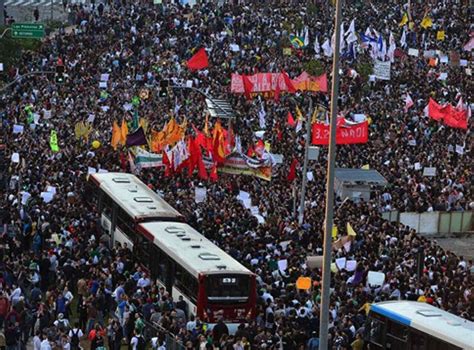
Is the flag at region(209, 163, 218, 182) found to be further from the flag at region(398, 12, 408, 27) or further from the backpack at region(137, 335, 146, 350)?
the flag at region(398, 12, 408, 27)

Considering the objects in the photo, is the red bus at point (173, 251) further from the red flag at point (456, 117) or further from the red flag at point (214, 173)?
the red flag at point (456, 117)

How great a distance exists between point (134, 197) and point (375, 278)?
9035mm

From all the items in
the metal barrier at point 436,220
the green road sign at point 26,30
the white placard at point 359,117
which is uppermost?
the green road sign at point 26,30

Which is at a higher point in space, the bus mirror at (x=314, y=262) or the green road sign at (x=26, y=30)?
the green road sign at (x=26, y=30)

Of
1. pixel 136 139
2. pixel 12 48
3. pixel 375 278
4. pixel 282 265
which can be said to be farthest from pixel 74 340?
pixel 12 48

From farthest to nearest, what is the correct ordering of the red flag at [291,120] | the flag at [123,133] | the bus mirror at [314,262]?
1. the red flag at [291,120]
2. the flag at [123,133]
3. the bus mirror at [314,262]

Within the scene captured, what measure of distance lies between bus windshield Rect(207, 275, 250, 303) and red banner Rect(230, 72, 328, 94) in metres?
20.8

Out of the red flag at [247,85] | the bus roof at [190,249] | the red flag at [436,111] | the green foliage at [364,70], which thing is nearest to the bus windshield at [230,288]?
the bus roof at [190,249]

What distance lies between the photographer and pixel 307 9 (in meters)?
69.6

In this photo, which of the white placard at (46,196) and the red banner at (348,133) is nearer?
the white placard at (46,196)

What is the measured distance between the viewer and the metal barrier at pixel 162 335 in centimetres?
2699

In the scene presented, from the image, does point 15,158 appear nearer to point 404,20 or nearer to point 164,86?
point 164,86

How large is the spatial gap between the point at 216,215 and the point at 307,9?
33.4 metres

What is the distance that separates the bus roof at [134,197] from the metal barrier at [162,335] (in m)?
7.11
